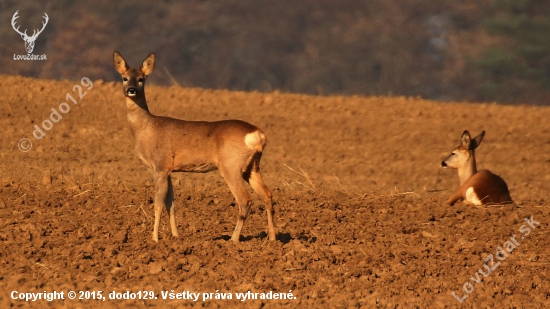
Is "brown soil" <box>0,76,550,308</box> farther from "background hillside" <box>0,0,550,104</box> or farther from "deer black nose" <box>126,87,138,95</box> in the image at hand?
"background hillside" <box>0,0,550,104</box>

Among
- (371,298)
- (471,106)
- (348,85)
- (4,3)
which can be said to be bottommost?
(371,298)

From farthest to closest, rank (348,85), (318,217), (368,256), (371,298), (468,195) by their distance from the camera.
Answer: (348,85), (468,195), (318,217), (368,256), (371,298)

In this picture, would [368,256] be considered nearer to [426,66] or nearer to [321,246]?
[321,246]

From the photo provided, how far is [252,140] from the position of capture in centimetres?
1155

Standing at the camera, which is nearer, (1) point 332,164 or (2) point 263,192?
(2) point 263,192

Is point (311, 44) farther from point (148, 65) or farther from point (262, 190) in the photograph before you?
point (262, 190)

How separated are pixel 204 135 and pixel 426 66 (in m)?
42.5

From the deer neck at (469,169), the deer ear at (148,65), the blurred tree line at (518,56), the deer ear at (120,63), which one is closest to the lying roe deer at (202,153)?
the deer ear at (120,63)

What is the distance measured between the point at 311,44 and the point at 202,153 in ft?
141

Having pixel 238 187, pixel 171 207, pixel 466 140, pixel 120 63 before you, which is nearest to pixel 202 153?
pixel 238 187

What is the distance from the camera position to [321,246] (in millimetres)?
11578

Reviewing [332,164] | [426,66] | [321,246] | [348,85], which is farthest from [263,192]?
[426,66]

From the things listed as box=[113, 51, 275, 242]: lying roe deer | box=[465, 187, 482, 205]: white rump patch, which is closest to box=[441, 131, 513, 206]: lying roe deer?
box=[465, 187, 482, 205]: white rump patch

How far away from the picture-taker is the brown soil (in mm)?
10133
